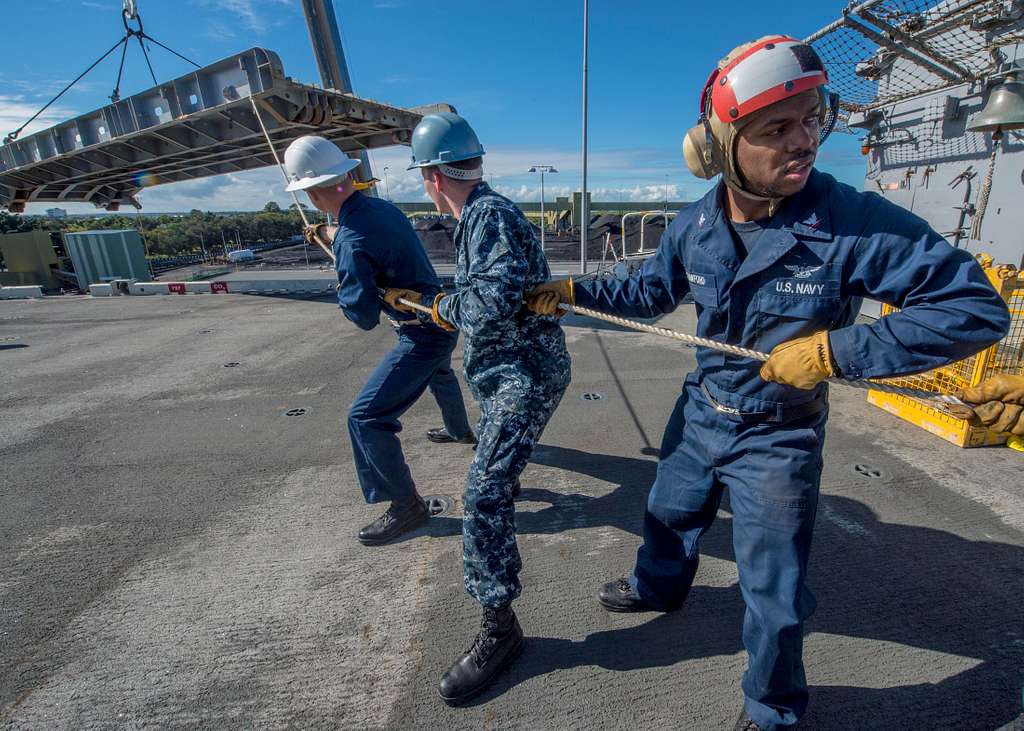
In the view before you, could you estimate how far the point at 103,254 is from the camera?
1441 cm

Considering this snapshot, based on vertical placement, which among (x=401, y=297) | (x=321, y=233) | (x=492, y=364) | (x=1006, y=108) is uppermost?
(x=1006, y=108)

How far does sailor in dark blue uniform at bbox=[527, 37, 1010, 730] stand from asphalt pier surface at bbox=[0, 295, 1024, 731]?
1.91 ft

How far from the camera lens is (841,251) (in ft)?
4.53

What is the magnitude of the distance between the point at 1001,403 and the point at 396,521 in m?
3.96

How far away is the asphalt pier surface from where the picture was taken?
184 cm

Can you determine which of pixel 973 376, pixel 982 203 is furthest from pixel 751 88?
pixel 982 203

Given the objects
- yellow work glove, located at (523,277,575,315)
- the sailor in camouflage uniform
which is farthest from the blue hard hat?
yellow work glove, located at (523,277,575,315)

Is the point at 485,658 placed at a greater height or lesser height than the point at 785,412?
lesser

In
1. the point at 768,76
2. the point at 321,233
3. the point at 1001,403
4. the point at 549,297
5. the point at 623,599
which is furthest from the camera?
the point at 321,233

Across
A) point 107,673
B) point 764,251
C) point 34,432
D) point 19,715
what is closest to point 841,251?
point 764,251

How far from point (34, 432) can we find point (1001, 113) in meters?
9.10

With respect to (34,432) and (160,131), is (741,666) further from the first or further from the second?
(160,131)

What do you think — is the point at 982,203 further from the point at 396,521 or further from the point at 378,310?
the point at 396,521

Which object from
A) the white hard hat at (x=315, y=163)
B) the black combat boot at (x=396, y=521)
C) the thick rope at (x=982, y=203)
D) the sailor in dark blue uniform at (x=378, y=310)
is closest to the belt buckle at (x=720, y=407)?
the sailor in dark blue uniform at (x=378, y=310)
